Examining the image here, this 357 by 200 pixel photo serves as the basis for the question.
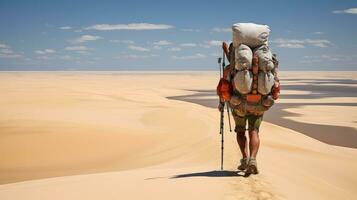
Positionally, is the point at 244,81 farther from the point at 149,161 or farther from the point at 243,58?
the point at 149,161

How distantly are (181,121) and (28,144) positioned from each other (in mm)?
7214

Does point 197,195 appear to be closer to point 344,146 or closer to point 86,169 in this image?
point 86,169

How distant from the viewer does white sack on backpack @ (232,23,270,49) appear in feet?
20.7

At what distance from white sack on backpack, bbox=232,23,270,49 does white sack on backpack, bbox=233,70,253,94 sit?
0.48m

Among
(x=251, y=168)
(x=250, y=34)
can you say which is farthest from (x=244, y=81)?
(x=251, y=168)

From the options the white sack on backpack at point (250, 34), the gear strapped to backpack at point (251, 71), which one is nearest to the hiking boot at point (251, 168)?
the gear strapped to backpack at point (251, 71)

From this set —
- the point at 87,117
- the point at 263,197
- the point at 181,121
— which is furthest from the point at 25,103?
→ the point at 263,197

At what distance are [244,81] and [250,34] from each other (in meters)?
0.72

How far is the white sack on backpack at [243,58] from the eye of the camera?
20.1 ft

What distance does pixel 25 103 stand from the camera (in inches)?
1041

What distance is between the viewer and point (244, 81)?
6.17 m

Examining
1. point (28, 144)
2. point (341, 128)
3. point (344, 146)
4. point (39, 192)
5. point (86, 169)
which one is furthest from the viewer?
point (341, 128)

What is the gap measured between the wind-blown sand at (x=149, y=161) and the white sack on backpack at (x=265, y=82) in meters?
1.26

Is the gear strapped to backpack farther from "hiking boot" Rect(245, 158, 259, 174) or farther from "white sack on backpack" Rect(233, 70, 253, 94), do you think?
"hiking boot" Rect(245, 158, 259, 174)
